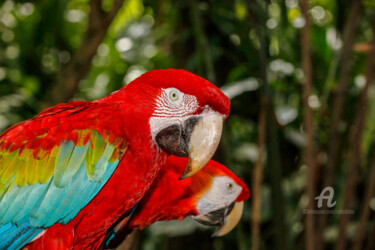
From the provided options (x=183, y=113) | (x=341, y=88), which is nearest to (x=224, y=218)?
(x=183, y=113)

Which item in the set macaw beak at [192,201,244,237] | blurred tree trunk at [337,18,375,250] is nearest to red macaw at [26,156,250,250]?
macaw beak at [192,201,244,237]

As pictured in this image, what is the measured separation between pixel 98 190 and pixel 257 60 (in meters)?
0.48

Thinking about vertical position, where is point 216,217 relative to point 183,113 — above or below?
below

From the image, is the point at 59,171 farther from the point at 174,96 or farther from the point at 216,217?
the point at 216,217

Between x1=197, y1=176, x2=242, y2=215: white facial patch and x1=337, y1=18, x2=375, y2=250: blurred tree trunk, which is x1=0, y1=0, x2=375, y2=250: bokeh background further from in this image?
x1=197, y1=176, x2=242, y2=215: white facial patch

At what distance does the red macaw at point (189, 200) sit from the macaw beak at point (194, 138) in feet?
0.54

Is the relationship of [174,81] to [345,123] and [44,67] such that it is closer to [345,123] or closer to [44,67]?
[345,123]

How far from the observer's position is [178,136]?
0.48 metres

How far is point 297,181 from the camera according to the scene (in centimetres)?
127

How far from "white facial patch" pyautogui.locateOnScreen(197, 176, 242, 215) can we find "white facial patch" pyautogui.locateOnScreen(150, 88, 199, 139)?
24 centimetres

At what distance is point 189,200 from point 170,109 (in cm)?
25

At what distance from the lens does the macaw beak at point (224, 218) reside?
0.71 m

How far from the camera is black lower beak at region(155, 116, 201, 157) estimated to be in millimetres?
479

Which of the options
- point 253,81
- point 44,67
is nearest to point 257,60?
point 253,81
